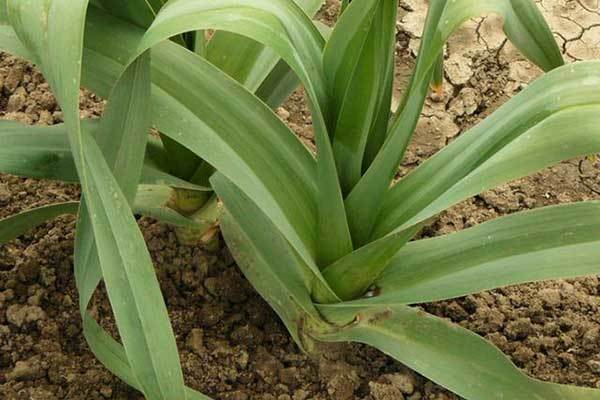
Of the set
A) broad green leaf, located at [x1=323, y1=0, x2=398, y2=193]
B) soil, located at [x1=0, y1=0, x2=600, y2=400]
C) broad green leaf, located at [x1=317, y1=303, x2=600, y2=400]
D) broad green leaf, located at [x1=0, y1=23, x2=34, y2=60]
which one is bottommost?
soil, located at [x1=0, y1=0, x2=600, y2=400]

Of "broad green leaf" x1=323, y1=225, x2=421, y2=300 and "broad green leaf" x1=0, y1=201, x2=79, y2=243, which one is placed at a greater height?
"broad green leaf" x1=323, y1=225, x2=421, y2=300

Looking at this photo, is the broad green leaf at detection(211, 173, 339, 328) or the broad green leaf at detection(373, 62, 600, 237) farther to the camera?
the broad green leaf at detection(211, 173, 339, 328)

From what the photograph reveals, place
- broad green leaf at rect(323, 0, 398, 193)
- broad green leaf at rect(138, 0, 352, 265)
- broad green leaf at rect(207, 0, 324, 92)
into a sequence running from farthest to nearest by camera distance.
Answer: broad green leaf at rect(207, 0, 324, 92), broad green leaf at rect(323, 0, 398, 193), broad green leaf at rect(138, 0, 352, 265)

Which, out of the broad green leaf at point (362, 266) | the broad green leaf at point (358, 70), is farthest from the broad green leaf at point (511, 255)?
the broad green leaf at point (358, 70)

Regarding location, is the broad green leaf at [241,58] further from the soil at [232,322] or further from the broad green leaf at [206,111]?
the soil at [232,322]

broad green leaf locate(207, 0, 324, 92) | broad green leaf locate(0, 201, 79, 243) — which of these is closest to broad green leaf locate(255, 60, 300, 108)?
broad green leaf locate(207, 0, 324, 92)

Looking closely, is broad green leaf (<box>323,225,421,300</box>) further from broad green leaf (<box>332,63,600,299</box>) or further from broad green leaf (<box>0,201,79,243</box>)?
broad green leaf (<box>0,201,79,243</box>)
